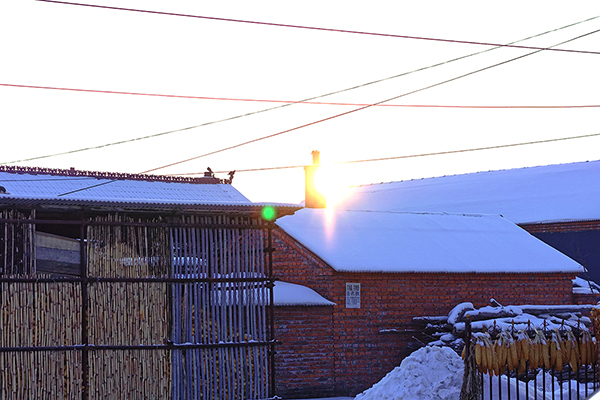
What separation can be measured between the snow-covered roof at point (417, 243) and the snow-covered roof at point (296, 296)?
33.1 inches

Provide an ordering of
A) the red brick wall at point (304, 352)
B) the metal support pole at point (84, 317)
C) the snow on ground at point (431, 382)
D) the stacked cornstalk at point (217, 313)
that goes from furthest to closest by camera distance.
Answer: the red brick wall at point (304, 352) → the snow on ground at point (431, 382) → the stacked cornstalk at point (217, 313) → the metal support pole at point (84, 317)

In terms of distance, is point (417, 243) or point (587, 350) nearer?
point (587, 350)

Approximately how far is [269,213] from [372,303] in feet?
23.1

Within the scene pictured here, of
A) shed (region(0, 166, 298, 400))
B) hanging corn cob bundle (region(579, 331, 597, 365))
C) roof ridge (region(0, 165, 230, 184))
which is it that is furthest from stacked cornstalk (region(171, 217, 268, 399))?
roof ridge (region(0, 165, 230, 184))

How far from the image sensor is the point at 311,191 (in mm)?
29875

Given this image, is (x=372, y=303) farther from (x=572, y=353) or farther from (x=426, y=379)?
(x=572, y=353)

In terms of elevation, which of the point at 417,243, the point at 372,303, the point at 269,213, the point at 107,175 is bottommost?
the point at 372,303

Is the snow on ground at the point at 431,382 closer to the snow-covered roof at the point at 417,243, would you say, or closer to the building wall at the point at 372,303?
A: the building wall at the point at 372,303

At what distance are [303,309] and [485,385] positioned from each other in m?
6.04

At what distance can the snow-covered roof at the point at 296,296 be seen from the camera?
17.5m

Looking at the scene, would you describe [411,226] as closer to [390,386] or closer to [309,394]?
[309,394]

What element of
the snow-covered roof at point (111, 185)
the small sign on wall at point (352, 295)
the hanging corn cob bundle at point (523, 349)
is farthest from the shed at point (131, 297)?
the snow-covered roof at point (111, 185)

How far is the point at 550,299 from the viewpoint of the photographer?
21.8 m

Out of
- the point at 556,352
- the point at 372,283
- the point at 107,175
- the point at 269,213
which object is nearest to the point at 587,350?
the point at 556,352
